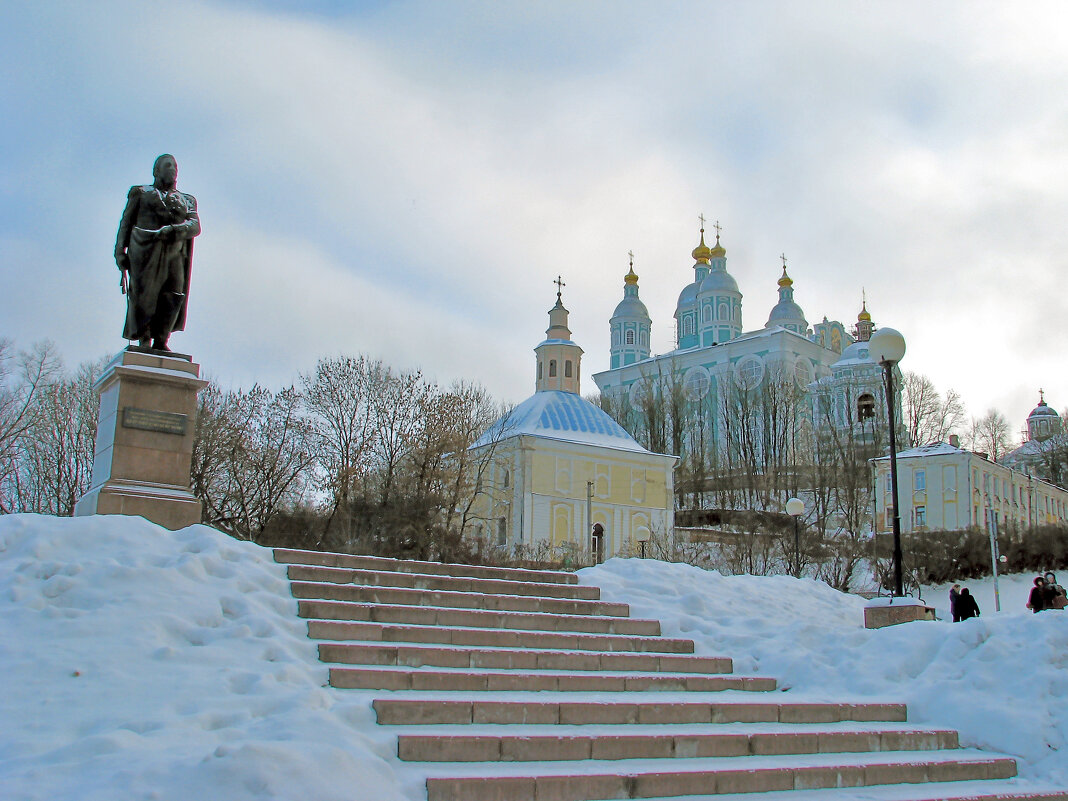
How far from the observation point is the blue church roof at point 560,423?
1690 inches

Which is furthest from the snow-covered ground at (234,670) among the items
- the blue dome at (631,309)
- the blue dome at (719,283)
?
the blue dome at (631,309)

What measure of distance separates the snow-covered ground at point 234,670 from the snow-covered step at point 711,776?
0.37 meters

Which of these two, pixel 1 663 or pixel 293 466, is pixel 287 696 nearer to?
pixel 1 663

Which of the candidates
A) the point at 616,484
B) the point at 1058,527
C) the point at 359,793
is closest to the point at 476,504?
the point at 616,484

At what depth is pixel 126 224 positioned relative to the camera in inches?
413

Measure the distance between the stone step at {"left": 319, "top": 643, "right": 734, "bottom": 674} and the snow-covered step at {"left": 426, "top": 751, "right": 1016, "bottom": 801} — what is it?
1.56m

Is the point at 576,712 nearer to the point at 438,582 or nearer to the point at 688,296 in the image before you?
the point at 438,582

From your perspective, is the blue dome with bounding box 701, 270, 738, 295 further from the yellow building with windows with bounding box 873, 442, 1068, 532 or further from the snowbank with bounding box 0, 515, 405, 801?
the snowbank with bounding box 0, 515, 405, 801

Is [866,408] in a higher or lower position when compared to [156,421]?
higher

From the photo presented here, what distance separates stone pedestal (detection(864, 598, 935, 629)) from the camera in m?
10.6

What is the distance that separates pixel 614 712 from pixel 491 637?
1.60 meters

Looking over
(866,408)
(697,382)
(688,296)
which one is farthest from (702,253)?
(866,408)

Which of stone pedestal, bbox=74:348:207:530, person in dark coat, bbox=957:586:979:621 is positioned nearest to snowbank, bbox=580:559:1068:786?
person in dark coat, bbox=957:586:979:621

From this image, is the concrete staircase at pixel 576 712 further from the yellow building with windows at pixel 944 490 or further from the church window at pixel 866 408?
the yellow building with windows at pixel 944 490
